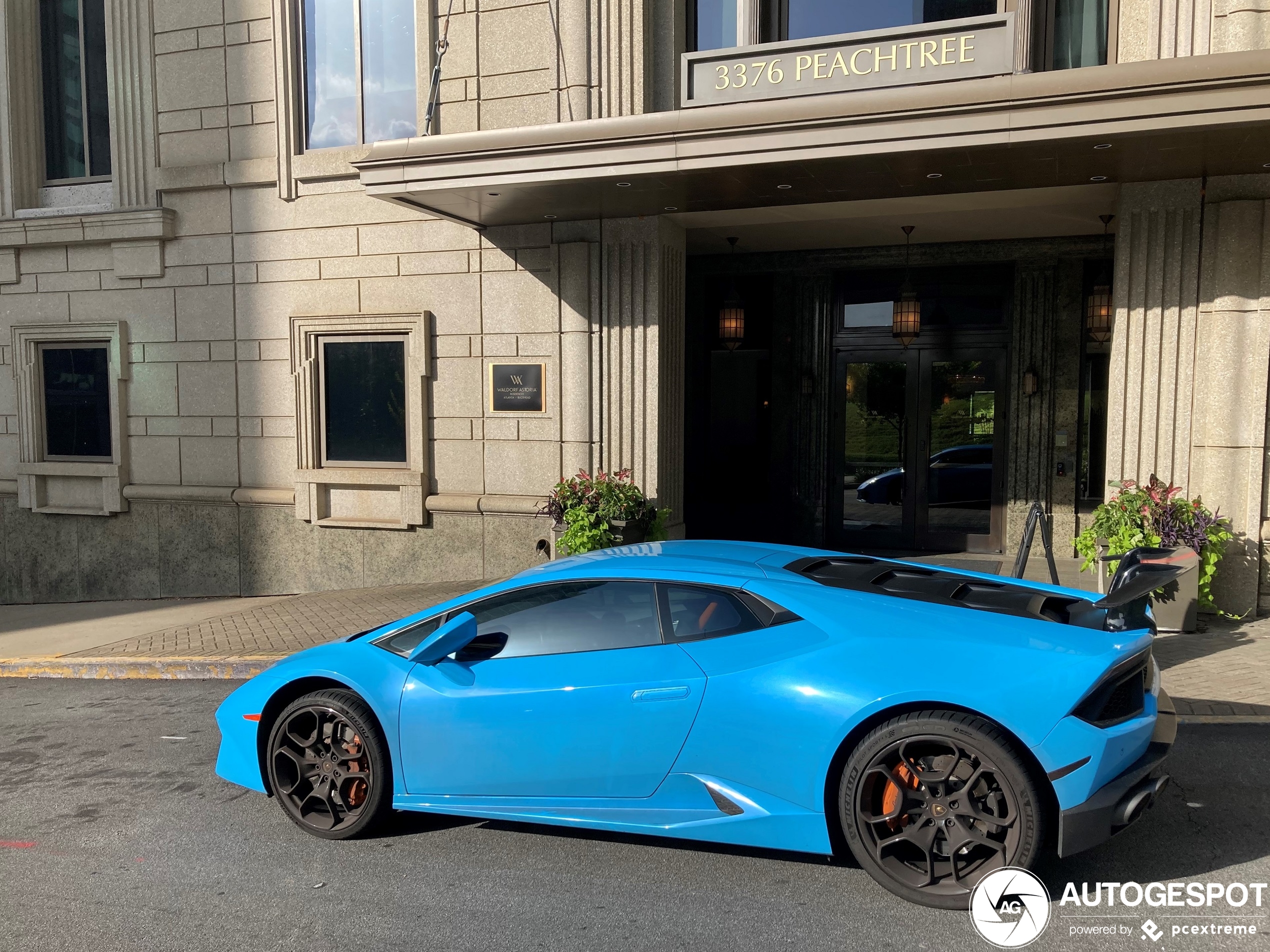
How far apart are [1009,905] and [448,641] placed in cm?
251

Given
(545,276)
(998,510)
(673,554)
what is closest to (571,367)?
(545,276)

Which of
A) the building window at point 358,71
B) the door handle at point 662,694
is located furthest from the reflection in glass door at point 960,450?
the door handle at point 662,694

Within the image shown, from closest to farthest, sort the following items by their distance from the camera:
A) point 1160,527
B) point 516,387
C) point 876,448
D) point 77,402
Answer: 1. point 1160,527
2. point 516,387
3. point 876,448
4. point 77,402

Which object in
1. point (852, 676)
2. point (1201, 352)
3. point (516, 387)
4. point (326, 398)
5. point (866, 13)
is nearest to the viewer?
point (852, 676)

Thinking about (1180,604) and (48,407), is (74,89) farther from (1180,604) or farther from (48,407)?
(1180,604)

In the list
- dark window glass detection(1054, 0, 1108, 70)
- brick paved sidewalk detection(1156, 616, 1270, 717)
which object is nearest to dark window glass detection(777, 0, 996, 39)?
dark window glass detection(1054, 0, 1108, 70)

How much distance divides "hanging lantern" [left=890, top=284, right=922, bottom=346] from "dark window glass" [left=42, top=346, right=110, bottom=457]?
1040 cm

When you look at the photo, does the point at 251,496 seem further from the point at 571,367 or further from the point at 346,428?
the point at 571,367

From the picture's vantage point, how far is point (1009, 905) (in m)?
4.01

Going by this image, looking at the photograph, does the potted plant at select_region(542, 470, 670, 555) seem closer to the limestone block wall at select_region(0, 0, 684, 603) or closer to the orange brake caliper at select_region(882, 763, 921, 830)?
the limestone block wall at select_region(0, 0, 684, 603)

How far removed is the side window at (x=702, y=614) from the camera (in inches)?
176

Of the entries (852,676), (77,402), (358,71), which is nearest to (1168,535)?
(852,676)

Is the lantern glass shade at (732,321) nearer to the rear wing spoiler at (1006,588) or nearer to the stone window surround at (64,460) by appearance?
the stone window surround at (64,460)

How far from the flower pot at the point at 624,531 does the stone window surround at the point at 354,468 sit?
3015mm
